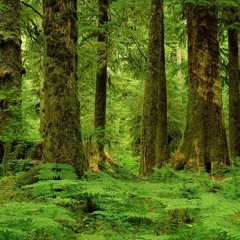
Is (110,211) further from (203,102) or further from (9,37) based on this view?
(203,102)

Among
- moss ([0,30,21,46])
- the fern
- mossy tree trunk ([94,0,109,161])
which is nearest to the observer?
the fern

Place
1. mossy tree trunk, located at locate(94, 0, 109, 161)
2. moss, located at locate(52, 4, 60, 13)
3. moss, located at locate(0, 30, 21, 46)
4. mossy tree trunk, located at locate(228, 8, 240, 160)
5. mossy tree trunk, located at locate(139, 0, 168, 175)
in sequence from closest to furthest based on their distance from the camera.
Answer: moss, located at locate(52, 4, 60, 13)
moss, located at locate(0, 30, 21, 46)
mossy tree trunk, located at locate(139, 0, 168, 175)
mossy tree trunk, located at locate(94, 0, 109, 161)
mossy tree trunk, located at locate(228, 8, 240, 160)

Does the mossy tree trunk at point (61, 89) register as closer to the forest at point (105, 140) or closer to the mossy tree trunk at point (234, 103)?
the forest at point (105, 140)

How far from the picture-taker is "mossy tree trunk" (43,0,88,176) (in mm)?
6047

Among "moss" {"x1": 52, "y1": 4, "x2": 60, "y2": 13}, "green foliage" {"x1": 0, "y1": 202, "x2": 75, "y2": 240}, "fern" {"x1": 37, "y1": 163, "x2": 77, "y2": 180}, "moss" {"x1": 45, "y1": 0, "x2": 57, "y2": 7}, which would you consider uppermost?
"moss" {"x1": 45, "y1": 0, "x2": 57, "y2": 7}

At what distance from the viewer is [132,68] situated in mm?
14133

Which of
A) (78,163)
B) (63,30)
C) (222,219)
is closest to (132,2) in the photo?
(63,30)

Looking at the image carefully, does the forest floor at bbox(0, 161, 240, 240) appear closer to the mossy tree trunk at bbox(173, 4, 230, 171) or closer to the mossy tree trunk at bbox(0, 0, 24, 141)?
the mossy tree trunk at bbox(0, 0, 24, 141)

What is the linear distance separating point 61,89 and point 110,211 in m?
2.50

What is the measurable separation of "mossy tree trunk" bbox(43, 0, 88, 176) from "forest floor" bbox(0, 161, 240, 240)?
50cm

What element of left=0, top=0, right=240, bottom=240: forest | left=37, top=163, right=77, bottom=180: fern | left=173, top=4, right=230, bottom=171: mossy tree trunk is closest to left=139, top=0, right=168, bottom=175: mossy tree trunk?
left=0, top=0, right=240, bottom=240: forest

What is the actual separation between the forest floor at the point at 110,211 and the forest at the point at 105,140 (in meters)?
0.02

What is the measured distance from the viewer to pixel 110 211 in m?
4.52

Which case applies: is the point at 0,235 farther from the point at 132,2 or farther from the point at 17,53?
the point at 132,2
